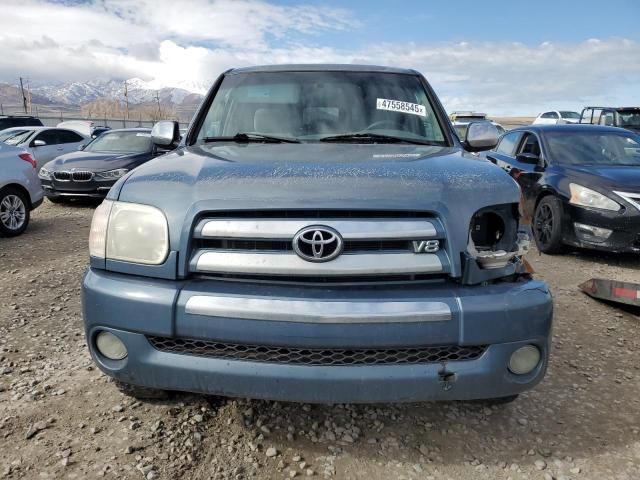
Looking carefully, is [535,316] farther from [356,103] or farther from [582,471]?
[356,103]

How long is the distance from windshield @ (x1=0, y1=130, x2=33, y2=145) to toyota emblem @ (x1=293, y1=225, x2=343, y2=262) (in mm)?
12551

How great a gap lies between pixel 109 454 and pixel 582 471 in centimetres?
203

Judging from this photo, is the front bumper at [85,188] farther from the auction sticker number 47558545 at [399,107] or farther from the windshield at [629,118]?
the windshield at [629,118]

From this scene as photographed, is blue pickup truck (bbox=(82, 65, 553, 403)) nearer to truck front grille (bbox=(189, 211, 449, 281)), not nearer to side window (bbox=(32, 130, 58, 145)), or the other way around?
truck front grille (bbox=(189, 211, 449, 281))

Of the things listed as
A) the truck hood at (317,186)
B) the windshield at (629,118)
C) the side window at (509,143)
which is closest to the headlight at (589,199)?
the side window at (509,143)

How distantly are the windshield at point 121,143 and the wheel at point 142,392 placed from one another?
28.5 feet

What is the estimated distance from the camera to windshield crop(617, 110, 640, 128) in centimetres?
1644

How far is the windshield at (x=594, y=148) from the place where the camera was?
20.9 feet

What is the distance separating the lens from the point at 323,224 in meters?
1.98

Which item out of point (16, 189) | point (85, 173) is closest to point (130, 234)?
point (16, 189)

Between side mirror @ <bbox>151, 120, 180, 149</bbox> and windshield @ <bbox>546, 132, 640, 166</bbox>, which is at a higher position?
side mirror @ <bbox>151, 120, 180, 149</bbox>

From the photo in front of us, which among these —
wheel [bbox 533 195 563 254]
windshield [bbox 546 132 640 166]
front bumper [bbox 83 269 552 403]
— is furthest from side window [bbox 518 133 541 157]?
front bumper [bbox 83 269 552 403]

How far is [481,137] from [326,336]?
78.9 inches

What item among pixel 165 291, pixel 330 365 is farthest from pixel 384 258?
pixel 165 291
